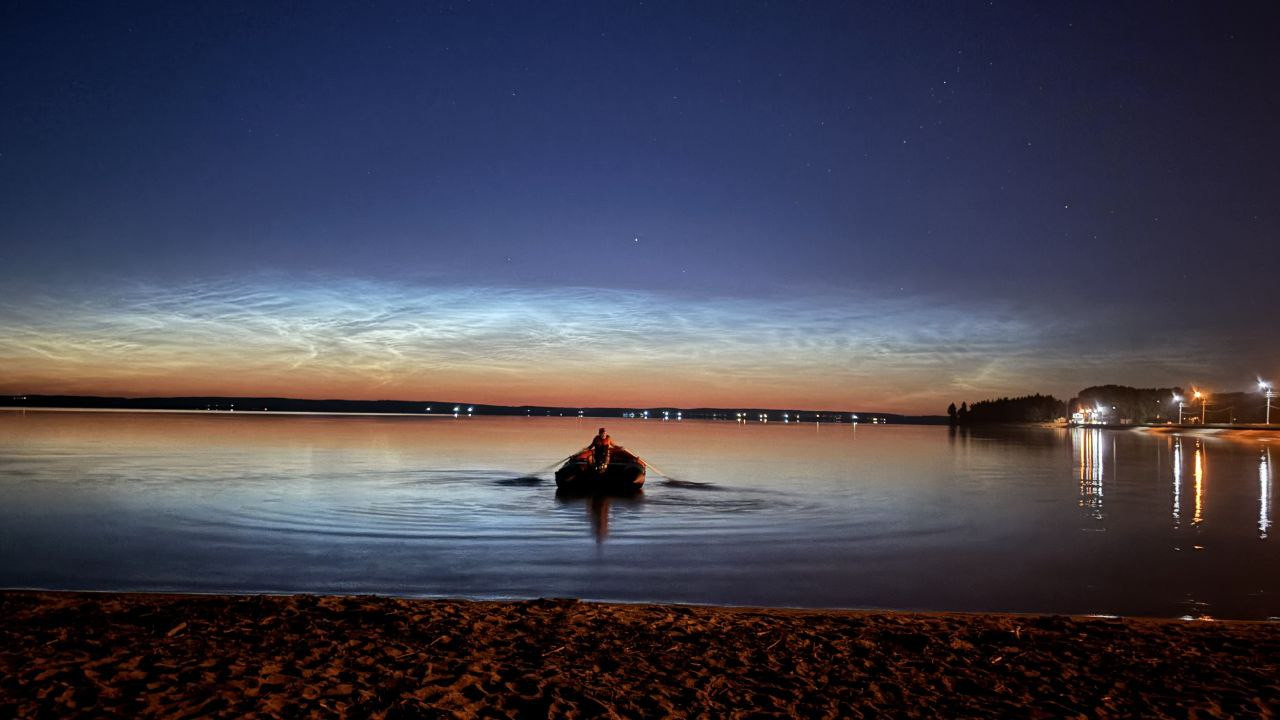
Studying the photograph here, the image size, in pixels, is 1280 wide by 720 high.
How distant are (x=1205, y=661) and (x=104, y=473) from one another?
1684 inches

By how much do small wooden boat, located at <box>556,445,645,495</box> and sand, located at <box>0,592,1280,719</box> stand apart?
21.4 meters

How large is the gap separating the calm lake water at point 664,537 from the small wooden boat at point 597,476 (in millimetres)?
1209

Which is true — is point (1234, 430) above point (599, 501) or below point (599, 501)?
above

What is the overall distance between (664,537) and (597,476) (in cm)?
1102

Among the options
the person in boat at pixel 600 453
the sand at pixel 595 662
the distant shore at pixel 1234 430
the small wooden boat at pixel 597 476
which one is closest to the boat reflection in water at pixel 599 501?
the small wooden boat at pixel 597 476

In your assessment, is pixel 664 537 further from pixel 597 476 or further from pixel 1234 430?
pixel 1234 430

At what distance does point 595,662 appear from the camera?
28.1 ft

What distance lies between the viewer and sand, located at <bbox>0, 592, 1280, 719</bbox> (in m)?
7.34

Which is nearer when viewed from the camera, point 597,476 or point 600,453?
point 597,476

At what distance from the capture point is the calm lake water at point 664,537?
15.2m

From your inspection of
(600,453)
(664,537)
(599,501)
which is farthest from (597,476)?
(664,537)

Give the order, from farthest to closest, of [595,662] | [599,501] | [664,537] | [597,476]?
[597,476] < [599,501] < [664,537] < [595,662]

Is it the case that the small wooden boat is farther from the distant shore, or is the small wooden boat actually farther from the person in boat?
the distant shore

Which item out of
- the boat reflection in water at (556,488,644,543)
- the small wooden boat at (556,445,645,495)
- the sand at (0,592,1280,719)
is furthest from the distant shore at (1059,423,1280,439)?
the sand at (0,592,1280,719)
